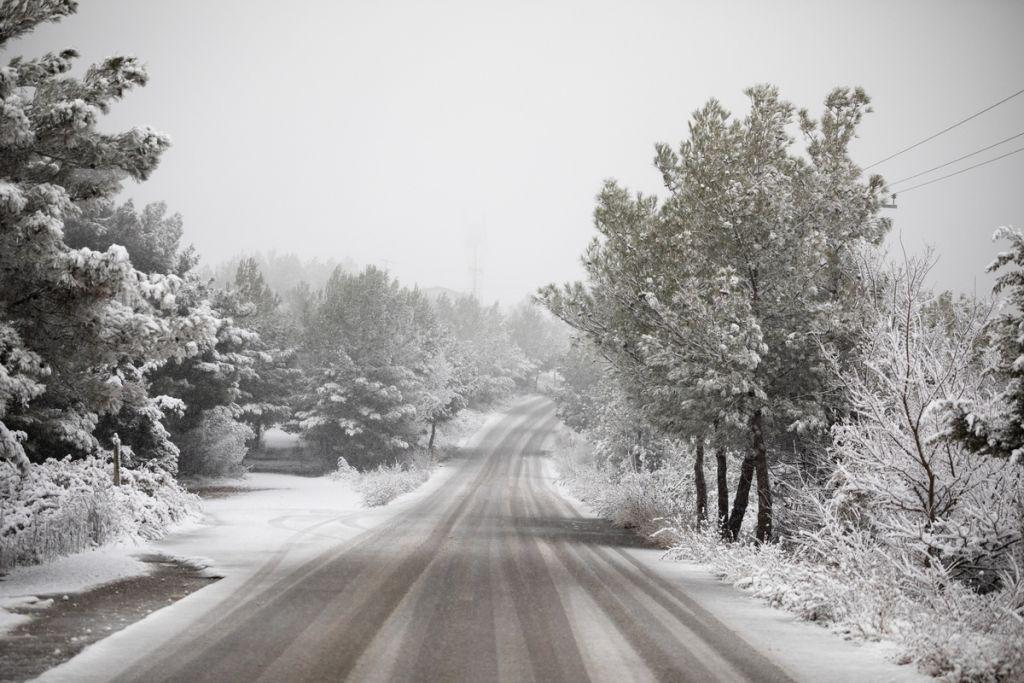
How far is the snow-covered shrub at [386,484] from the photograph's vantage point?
26891 mm

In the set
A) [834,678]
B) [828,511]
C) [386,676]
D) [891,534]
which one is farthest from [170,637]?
[891,534]

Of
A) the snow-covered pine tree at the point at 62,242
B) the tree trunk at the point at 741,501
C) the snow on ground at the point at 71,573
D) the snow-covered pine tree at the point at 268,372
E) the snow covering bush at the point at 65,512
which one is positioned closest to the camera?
the snow-covered pine tree at the point at 62,242

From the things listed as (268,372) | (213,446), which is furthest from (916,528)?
(268,372)

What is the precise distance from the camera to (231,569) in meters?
11.1

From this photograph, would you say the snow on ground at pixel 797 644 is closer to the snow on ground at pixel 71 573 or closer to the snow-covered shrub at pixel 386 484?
the snow on ground at pixel 71 573

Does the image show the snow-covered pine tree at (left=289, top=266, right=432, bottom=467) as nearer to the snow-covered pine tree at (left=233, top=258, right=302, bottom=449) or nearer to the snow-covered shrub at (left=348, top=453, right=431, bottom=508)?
the snow-covered pine tree at (left=233, top=258, right=302, bottom=449)

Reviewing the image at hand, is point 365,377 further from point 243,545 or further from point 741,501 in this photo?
point 741,501

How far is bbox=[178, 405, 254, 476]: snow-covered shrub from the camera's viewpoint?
30938 mm


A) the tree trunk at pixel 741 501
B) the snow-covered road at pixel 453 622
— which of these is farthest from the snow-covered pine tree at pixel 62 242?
the tree trunk at pixel 741 501

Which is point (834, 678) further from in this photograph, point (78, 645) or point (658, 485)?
point (658, 485)

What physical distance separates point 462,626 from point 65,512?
821 centimetres

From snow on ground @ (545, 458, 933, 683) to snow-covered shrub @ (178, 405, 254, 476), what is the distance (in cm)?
2727

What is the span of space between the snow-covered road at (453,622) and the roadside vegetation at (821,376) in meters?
0.98

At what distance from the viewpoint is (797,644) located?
7051 mm
